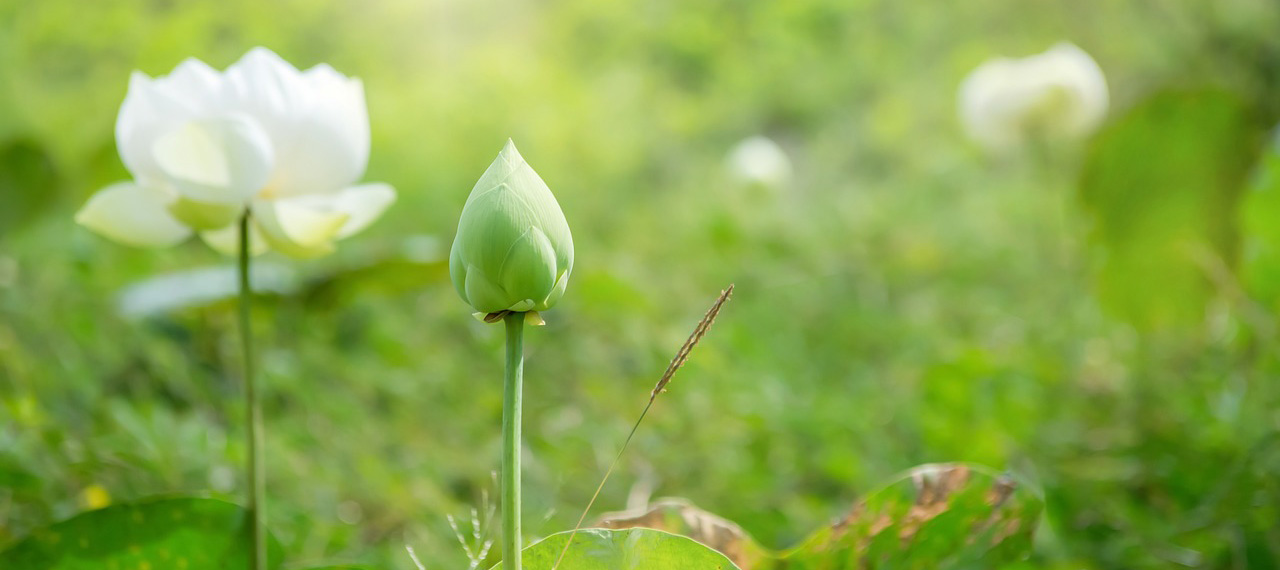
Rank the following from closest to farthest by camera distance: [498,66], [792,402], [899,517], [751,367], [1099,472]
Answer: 1. [899,517]
2. [1099,472]
3. [792,402]
4. [751,367]
5. [498,66]

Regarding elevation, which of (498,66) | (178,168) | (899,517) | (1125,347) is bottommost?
(1125,347)

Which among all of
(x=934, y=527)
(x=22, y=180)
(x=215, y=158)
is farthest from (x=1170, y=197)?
(x=22, y=180)

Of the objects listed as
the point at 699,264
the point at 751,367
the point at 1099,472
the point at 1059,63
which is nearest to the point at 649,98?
the point at 699,264

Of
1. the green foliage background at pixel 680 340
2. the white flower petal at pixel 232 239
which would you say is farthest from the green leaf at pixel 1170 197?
the white flower petal at pixel 232 239

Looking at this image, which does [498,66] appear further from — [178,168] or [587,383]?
[178,168]

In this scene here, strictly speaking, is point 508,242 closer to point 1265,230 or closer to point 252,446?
point 252,446

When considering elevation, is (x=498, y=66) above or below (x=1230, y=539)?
above

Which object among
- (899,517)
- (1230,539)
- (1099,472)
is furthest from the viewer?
(1099,472)
